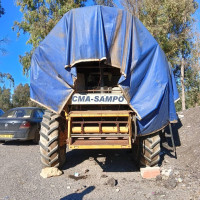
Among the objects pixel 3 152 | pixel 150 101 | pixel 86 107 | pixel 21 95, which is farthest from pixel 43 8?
pixel 21 95

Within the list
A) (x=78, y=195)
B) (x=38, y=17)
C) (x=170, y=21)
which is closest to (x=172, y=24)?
(x=170, y=21)

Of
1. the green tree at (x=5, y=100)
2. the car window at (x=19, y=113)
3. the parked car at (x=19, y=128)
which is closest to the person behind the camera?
the parked car at (x=19, y=128)

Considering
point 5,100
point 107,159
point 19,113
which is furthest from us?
point 5,100

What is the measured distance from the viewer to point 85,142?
5.35 meters

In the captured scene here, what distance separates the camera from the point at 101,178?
18.2 ft

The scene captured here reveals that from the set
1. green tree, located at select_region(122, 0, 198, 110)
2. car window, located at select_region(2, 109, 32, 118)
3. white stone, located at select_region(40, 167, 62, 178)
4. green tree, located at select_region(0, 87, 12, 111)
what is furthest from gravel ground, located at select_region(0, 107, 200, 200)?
green tree, located at select_region(0, 87, 12, 111)

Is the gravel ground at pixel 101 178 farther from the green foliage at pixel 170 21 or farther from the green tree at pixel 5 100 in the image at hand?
the green tree at pixel 5 100

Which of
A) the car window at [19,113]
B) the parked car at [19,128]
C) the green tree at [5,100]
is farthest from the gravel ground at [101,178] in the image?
the green tree at [5,100]

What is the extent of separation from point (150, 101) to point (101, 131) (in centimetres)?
126

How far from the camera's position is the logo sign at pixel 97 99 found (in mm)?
5398

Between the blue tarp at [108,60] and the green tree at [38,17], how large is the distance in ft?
41.9

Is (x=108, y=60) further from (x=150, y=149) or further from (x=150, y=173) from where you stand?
(x=150, y=173)

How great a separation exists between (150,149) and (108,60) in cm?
228

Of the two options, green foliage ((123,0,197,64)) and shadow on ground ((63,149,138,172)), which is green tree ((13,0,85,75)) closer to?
green foliage ((123,0,197,64))
